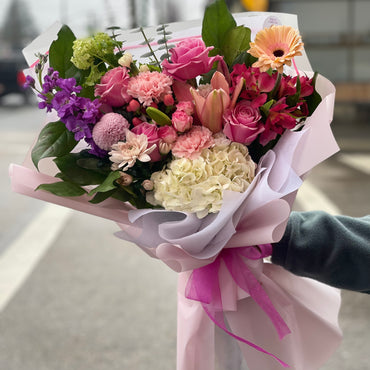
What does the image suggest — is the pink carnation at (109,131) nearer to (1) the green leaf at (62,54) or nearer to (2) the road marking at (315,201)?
(1) the green leaf at (62,54)

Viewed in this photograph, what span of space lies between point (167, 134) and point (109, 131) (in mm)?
107

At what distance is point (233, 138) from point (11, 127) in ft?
38.9

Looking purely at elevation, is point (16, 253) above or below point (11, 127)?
above

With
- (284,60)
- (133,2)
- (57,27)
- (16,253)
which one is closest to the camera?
(284,60)

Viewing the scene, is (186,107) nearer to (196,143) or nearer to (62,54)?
(196,143)

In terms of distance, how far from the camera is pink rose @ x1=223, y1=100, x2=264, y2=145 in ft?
3.64

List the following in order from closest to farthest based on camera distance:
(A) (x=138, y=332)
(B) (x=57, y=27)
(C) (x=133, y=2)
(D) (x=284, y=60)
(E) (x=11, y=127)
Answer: (D) (x=284, y=60) < (B) (x=57, y=27) < (A) (x=138, y=332) < (C) (x=133, y=2) < (E) (x=11, y=127)

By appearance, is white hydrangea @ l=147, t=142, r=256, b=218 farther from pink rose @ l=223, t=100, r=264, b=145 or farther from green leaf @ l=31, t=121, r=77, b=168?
green leaf @ l=31, t=121, r=77, b=168

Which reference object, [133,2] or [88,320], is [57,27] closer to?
[88,320]

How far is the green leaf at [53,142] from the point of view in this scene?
120cm

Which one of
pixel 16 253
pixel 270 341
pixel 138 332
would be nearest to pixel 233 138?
pixel 270 341

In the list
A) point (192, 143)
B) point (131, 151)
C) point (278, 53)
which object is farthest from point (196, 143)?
point (278, 53)

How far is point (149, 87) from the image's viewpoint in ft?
3.73

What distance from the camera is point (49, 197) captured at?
1.21 meters
